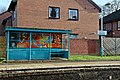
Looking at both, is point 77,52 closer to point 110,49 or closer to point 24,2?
point 110,49

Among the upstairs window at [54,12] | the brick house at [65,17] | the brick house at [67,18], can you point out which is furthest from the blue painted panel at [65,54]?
the upstairs window at [54,12]

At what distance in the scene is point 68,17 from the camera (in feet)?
119

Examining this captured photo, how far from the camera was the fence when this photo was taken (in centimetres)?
3208

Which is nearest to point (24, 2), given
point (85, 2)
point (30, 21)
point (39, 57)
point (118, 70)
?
point (30, 21)

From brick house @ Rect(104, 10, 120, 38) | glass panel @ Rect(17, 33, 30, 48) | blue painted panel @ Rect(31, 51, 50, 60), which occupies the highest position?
brick house @ Rect(104, 10, 120, 38)

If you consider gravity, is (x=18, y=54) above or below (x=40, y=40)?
below

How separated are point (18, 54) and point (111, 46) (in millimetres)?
12595

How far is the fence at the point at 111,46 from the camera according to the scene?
105ft

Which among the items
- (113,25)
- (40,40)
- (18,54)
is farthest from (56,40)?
(113,25)

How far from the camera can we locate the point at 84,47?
31.5 meters

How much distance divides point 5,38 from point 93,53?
37.0 feet

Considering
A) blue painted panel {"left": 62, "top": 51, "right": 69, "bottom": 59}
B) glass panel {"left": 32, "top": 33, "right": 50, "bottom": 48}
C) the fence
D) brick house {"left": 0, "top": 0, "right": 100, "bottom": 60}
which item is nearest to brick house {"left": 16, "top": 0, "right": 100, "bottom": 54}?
brick house {"left": 0, "top": 0, "right": 100, "bottom": 60}

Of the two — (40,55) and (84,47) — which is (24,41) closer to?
(40,55)

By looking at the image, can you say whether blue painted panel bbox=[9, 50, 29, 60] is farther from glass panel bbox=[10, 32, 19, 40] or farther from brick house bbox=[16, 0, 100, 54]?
brick house bbox=[16, 0, 100, 54]
